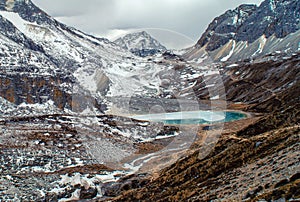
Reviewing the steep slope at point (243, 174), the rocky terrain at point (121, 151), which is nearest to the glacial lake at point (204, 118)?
the rocky terrain at point (121, 151)

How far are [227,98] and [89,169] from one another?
136 metres

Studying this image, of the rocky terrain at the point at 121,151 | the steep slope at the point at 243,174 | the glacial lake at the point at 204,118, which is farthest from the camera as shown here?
the glacial lake at the point at 204,118

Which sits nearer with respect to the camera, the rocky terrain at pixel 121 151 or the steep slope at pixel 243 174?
the steep slope at pixel 243 174

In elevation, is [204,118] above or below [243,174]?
above

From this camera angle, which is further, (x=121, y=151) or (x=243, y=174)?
(x=121, y=151)

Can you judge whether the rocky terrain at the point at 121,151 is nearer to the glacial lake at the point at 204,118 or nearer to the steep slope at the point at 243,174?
the steep slope at the point at 243,174

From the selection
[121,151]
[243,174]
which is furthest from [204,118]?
[243,174]

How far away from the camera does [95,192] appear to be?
50531 millimetres

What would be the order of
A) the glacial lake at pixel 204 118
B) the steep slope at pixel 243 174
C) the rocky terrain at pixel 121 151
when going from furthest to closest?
1. the glacial lake at pixel 204 118
2. the rocky terrain at pixel 121 151
3. the steep slope at pixel 243 174

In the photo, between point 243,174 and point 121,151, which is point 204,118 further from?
point 243,174

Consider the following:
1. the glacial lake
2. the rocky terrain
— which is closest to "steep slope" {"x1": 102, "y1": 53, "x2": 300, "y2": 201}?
the rocky terrain

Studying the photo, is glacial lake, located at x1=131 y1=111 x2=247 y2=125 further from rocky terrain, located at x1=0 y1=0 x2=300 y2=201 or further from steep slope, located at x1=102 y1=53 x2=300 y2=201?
steep slope, located at x1=102 y1=53 x2=300 y2=201

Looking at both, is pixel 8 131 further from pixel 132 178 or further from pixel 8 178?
pixel 132 178

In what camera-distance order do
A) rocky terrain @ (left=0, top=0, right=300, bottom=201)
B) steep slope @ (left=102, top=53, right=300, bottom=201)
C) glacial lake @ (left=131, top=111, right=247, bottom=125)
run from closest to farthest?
steep slope @ (left=102, top=53, right=300, bottom=201), rocky terrain @ (left=0, top=0, right=300, bottom=201), glacial lake @ (left=131, top=111, right=247, bottom=125)
